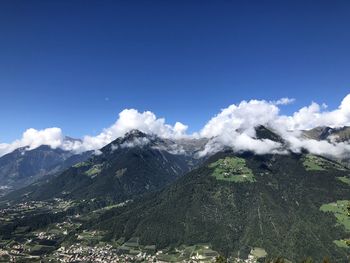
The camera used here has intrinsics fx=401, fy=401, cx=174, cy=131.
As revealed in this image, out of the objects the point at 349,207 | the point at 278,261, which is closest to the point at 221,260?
the point at 278,261

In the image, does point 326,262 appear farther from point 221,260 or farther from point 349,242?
point 349,242

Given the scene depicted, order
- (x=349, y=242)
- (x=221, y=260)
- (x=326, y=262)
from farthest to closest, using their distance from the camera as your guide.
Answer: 1. (x=221, y=260)
2. (x=326, y=262)
3. (x=349, y=242)

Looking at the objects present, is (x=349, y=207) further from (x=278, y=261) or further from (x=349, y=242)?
(x=278, y=261)

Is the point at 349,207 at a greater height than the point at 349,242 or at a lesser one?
greater

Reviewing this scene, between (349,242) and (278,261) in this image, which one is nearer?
(349,242)

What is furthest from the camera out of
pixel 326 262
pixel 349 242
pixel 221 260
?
pixel 221 260

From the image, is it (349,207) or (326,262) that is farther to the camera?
(326,262)

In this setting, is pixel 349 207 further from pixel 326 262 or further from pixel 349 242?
pixel 326 262

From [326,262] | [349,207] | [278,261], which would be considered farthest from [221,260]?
[349,207]
